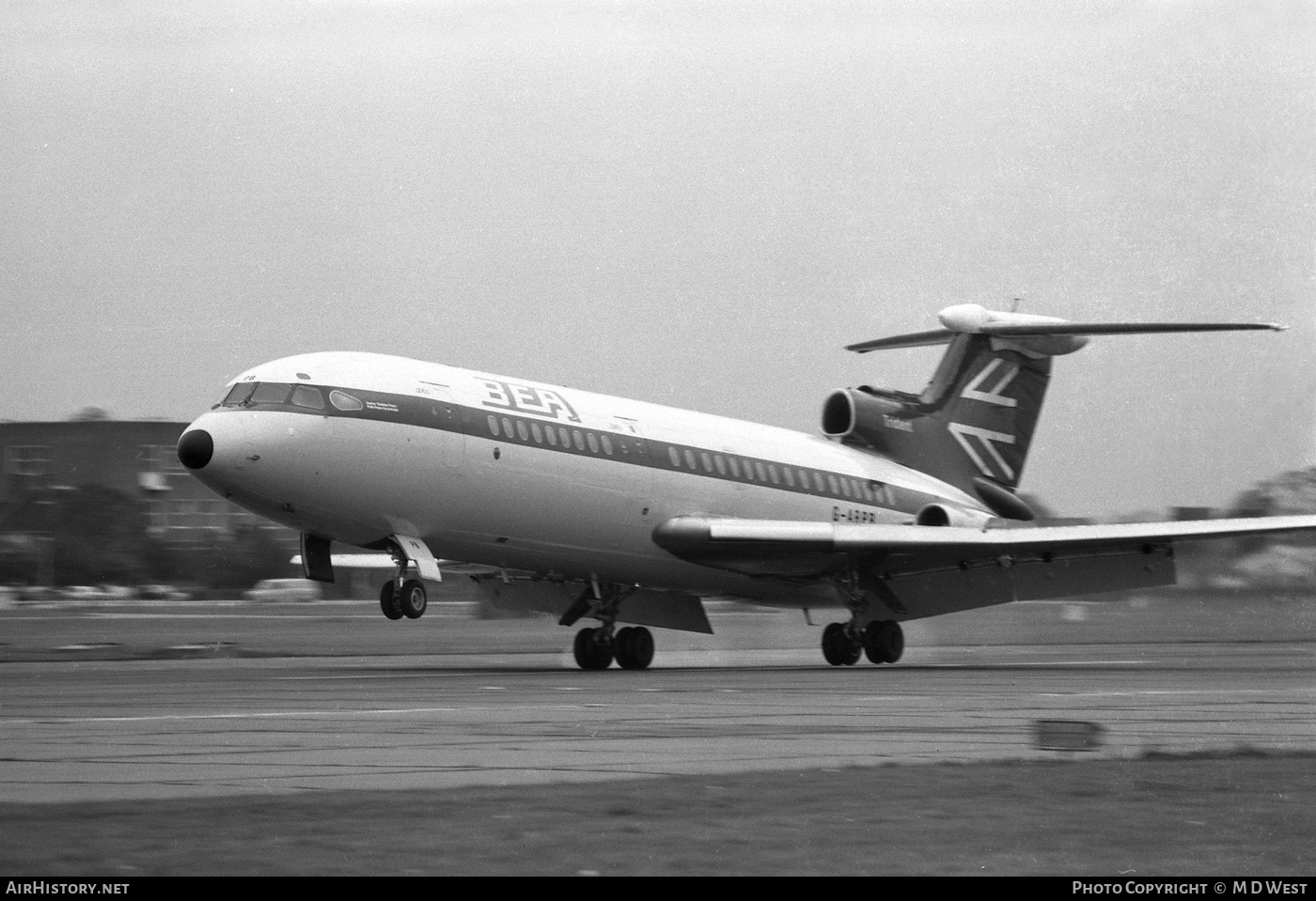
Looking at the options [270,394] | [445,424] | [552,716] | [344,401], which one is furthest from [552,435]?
[552,716]

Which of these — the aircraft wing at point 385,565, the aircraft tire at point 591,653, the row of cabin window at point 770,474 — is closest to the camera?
the aircraft wing at point 385,565

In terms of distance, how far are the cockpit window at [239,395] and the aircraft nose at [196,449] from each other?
0.82 meters

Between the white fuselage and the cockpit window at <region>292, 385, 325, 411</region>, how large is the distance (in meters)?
0.02

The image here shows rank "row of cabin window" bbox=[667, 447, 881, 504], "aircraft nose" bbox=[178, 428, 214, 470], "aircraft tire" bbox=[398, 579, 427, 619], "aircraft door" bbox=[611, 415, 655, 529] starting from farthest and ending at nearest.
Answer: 1. "row of cabin window" bbox=[667, 447, 881, 504]
2. "aircraft door" bbox=[611, 415, 655, 529]
3. "aircraft tire" bbox=[398, 579, 427, 619]
4. "aircraft nose" bbox=[178, 428, 214, 470]

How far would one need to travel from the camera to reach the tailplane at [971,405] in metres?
32.7

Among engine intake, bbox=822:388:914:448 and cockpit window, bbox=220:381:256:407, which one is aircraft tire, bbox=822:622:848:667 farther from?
cockpit window, bbox=220:381:256:407

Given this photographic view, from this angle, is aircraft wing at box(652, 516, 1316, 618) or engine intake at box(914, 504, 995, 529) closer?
aircraft wing at box(652, 516, 1316, 618)

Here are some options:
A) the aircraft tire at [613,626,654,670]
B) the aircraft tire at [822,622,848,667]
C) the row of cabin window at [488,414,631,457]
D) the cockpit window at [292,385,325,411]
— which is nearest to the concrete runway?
the aircraft tire at [613,626,654,670]

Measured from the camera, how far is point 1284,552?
29594 millimetres

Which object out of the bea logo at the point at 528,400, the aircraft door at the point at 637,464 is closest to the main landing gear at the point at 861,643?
the aircraft door at the point at 637,464

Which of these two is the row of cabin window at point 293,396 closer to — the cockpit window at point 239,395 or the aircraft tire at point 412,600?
the cockpit window at point 239,395

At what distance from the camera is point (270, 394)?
23.8 metres

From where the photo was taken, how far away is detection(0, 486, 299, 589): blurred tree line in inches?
Result: 2089

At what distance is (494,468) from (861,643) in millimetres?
8037
